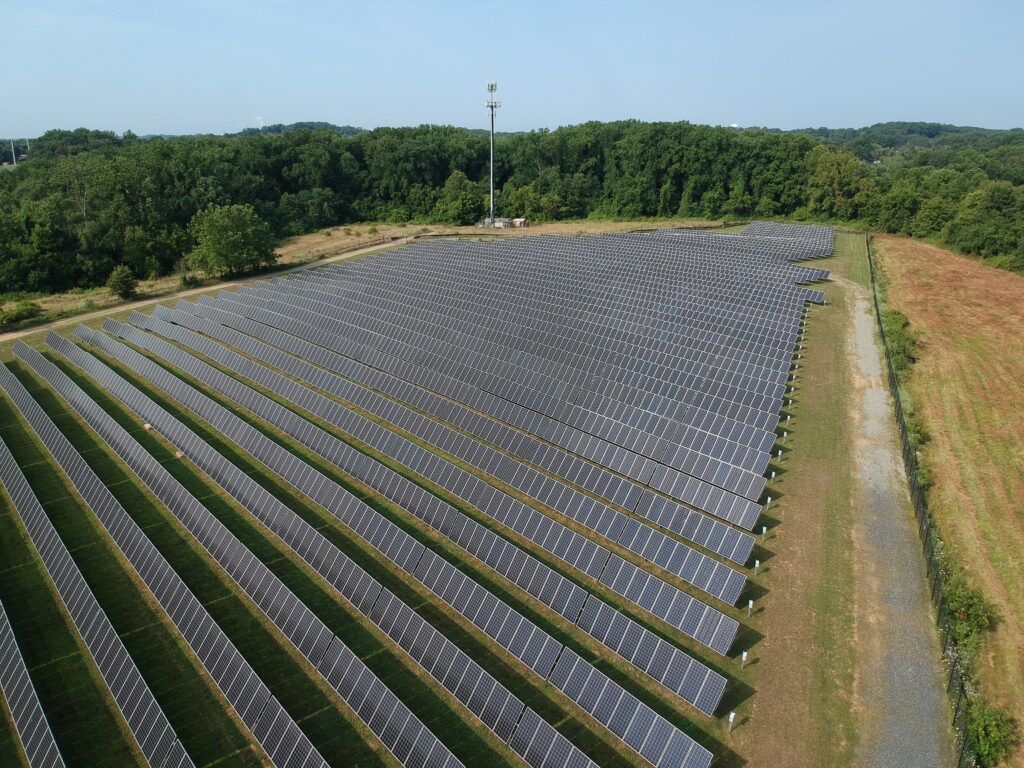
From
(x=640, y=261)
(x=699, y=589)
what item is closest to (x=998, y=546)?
(x=699, y=589)

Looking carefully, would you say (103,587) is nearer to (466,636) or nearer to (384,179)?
(466,636)

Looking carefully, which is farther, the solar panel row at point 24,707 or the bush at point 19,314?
the bush at point 19,314

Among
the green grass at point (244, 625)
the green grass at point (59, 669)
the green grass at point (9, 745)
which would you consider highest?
the green grass at point (244, 625)

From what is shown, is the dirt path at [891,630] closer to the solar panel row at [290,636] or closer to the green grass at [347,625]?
the green grass at [347,625]

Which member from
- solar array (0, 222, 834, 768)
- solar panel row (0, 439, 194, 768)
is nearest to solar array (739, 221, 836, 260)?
solar array (0, 222, 834, 768)

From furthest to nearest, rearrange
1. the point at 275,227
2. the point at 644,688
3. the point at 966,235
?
the point at 275,227, the point at 966,235, the point at 644,688

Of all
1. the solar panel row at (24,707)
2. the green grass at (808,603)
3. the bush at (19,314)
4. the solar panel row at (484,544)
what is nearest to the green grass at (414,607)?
the solar panel row at (484,544)

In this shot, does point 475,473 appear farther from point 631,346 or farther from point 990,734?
point 990,734
